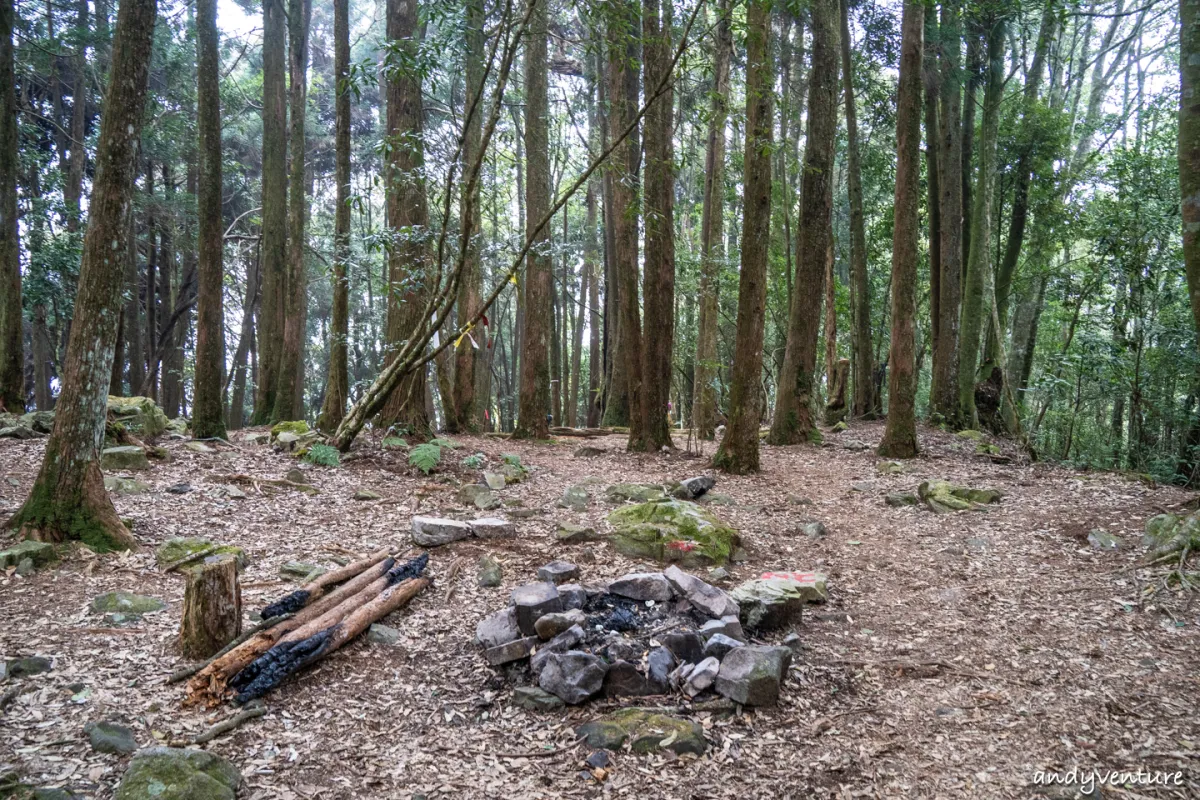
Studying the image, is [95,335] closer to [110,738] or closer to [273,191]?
[110,738]

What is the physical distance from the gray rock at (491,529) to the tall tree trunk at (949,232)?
34.3ft

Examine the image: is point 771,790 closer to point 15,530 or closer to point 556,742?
point 556,742

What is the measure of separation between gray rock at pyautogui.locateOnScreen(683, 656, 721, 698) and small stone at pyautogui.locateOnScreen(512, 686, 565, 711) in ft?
2.11

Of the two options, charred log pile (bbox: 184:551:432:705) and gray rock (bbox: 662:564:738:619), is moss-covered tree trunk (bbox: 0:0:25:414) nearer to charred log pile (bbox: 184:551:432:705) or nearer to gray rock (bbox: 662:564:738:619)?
charred log pile (bbox: 184:551:432:705)

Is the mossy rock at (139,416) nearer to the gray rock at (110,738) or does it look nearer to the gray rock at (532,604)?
the gray rock at (110,738)

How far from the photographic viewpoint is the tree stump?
364 cm

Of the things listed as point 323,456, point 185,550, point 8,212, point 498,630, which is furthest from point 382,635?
point 8,212

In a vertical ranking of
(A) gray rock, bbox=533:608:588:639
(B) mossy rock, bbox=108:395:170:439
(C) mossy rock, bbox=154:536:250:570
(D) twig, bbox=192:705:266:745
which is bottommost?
(D) twig, bbox=192:705:266:745

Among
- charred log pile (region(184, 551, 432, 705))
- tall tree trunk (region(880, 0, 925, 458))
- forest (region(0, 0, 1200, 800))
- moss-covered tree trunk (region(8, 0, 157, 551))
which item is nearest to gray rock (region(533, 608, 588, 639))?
forest (region(0, 0, 1200, 800))

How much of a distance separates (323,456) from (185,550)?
3.00m

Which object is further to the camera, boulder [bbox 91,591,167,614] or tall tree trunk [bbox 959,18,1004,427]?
tall tree trunk [bbox 959,18,1004,427]

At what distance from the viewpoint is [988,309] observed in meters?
13.5

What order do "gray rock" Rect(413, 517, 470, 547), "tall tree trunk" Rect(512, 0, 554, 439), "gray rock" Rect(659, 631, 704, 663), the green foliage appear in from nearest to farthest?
"gray rock" Rect(659, 631, 704, 663)
"gray rock" Rect(413, 517, 470, 547)
the green foliage
"tall tree trunk" Rect(512, 0, 554, 439)

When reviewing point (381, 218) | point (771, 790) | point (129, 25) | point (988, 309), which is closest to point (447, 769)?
point (771, 790)
